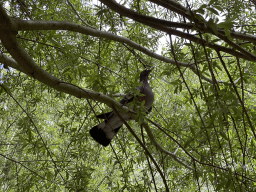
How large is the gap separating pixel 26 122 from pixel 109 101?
2.93 feet

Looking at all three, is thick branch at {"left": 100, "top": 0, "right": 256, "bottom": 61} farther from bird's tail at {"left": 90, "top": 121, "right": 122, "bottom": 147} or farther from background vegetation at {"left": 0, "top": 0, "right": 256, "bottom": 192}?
bird's tail at {"left": 90, "top": 121, "right": 122, "bottom": 147}

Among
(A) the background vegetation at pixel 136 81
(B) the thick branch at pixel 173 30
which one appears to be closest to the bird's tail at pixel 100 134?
(A) the background vegetation at pixel 136 81

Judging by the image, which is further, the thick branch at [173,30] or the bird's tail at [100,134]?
the bird's tail at [100,134]

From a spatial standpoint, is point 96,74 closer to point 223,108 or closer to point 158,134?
point 223,108

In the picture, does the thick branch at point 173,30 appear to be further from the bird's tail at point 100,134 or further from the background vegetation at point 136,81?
the bird's tail at point 100,134

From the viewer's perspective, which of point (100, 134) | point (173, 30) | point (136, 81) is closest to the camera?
point (173, 30)

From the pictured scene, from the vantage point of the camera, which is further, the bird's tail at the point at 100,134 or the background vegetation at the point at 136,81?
the bird's tail at the point at 100,134

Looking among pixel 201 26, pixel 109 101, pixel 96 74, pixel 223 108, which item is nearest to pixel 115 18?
pixel 96 74

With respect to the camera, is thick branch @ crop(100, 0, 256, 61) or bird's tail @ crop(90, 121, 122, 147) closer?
thick branch @ crop(100, 0, 256, 61)

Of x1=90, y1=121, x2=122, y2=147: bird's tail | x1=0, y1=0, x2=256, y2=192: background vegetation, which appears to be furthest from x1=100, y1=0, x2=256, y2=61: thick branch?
x1=90, y1=121, x2=122, y2=147: bird's tail

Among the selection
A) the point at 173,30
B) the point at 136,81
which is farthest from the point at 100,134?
the point at 173,30

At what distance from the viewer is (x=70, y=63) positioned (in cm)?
141

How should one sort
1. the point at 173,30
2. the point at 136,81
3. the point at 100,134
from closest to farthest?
1. the point at 173,30
2. the point at 136,81
3. the point at 100,134

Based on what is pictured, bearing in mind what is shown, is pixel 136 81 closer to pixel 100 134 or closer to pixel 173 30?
pixel 173 30
